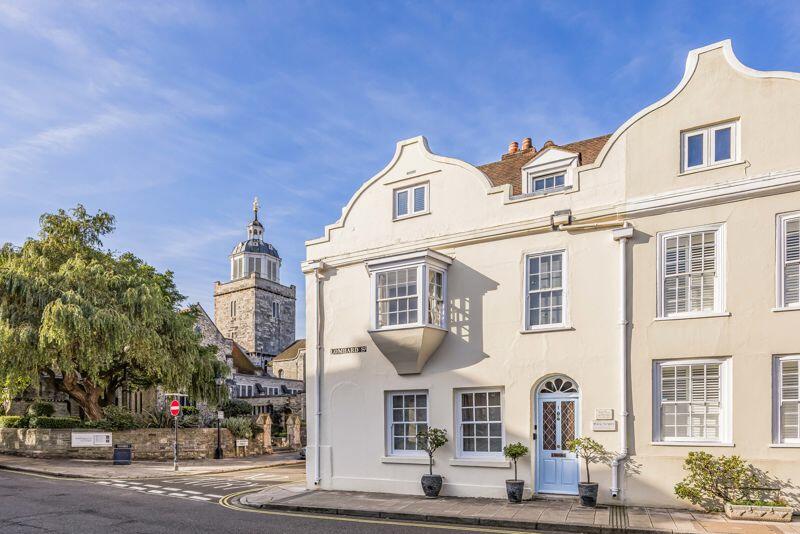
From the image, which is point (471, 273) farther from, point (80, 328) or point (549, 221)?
point (80, 328)

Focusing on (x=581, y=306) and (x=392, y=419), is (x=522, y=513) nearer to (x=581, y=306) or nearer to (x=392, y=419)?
(x=581, y=306)

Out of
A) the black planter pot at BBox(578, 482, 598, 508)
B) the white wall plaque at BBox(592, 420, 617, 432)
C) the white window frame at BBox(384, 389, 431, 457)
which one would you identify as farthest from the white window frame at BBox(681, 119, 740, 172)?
the white window frame at BBox(384, 389, 431, 457)

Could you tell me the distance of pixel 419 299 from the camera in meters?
15.6

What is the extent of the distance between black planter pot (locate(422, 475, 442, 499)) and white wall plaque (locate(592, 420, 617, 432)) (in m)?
3.72

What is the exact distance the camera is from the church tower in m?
73.1

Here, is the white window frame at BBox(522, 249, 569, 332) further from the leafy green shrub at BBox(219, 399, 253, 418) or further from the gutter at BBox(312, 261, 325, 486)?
the leafy green shrub at BBox(219, 399, 253, 418)

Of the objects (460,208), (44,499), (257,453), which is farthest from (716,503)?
(257,453)

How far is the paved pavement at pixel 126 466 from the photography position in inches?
878

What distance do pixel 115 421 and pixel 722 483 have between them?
1018 inches

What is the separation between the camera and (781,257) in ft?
41.4

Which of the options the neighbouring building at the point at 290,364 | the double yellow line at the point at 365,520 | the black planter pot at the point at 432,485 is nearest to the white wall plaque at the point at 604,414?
the double yellow line at the point at 365,520

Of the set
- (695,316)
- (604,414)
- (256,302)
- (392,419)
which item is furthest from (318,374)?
(256,302)

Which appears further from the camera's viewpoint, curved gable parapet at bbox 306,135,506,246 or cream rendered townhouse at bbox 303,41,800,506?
curved gable parapet at bbox 306,135,506,246

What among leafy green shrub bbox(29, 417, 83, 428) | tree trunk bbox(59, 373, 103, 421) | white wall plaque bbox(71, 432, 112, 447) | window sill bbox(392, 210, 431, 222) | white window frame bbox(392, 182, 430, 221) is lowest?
white wall plaque bbox(71, 432, 112, 447)
